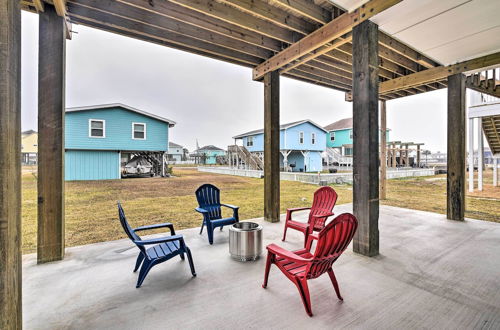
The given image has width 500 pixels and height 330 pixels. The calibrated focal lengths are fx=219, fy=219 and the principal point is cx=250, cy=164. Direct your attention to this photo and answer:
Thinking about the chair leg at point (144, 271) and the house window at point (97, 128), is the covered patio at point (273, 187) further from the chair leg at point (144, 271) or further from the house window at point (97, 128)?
the house window at point (97, 128)

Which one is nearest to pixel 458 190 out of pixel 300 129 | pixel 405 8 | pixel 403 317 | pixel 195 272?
pixel 405 8

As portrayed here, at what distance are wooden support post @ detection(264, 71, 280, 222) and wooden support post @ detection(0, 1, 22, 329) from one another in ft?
13.2

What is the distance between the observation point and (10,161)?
121 centimetres

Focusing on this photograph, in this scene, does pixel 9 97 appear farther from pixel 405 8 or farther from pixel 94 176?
pixel 94 176

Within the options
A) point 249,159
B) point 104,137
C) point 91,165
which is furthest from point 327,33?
point 249,159

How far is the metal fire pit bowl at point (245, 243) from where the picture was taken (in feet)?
9.84

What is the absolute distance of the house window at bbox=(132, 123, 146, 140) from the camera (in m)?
14.9

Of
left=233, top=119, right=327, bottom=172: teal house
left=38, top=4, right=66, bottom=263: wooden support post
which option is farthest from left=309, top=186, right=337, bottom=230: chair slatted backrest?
left=233, top=119, right=327, bottom=172: teal house

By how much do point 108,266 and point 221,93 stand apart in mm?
29110

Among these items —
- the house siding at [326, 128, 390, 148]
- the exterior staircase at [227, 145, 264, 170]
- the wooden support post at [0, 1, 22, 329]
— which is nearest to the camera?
the wooden support post at [0, 1, 22, 329]

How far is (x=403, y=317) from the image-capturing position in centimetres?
190

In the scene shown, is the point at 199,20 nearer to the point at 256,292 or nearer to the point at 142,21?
the point at 142,21

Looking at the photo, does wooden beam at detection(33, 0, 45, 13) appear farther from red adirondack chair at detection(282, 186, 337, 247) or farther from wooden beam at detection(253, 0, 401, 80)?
red adirondack chair at detection(282, 186, 337, 247)

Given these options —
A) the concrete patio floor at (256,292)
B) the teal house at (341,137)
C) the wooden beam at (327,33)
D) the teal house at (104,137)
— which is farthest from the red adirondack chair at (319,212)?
the teal house at (341,137)
